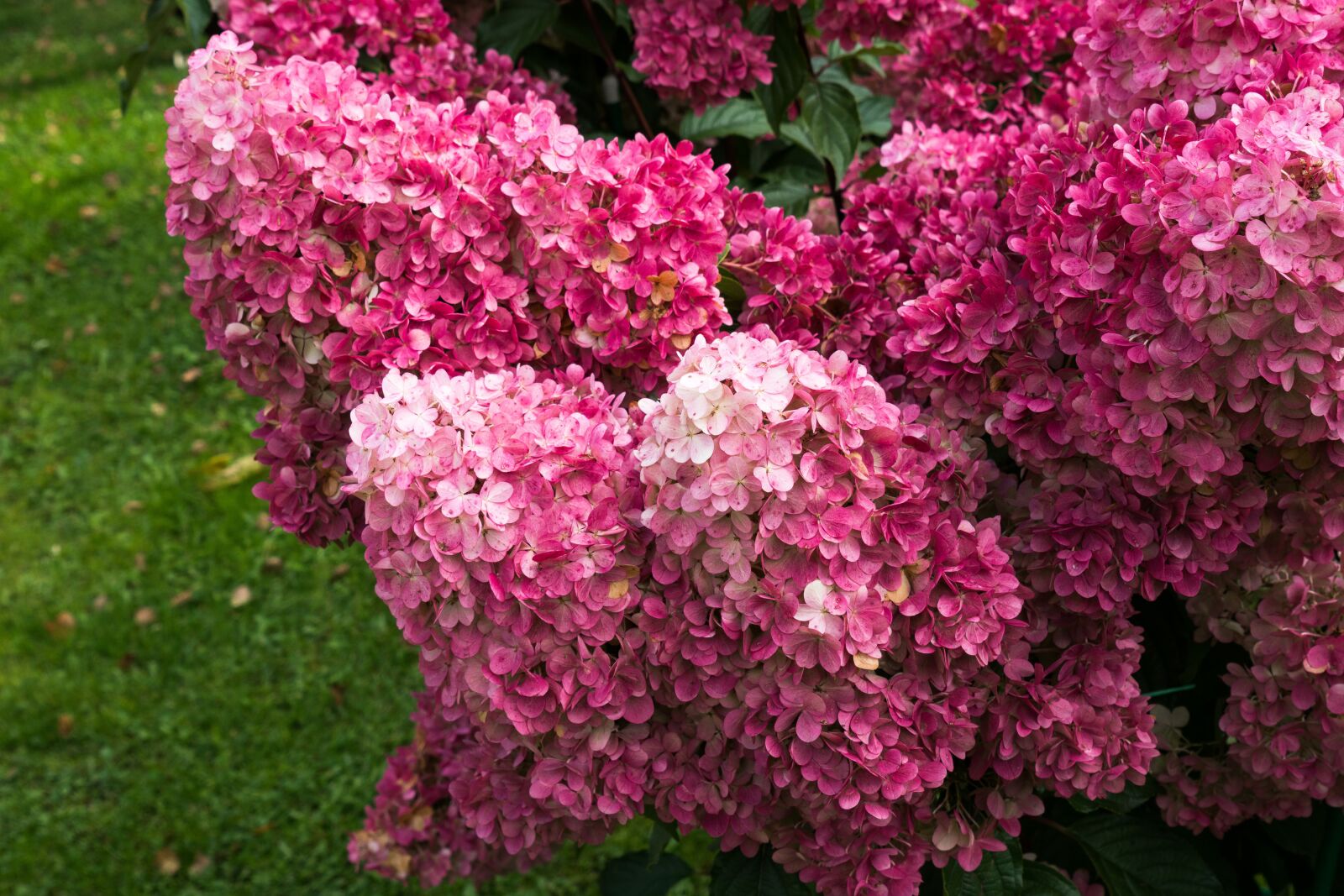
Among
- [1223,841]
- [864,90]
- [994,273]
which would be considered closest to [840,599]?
[994,273]

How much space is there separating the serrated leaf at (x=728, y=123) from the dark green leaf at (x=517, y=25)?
0.27 meters

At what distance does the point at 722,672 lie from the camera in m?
1.02

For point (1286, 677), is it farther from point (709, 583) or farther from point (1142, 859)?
point (709, 583)

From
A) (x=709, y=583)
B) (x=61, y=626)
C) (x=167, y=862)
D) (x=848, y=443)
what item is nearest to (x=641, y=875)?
(x=709, y=583)

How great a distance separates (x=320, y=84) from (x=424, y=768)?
1.17 meters

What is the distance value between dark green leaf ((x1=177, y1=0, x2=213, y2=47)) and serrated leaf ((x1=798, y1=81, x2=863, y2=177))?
944 millimetres

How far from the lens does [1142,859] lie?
1381 mm

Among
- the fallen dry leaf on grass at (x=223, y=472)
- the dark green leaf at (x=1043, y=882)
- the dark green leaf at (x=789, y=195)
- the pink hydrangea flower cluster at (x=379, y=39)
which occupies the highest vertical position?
the pink hydrangea flower cluster at (x=379, y=39)

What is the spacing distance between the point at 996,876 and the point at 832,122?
3.73ft

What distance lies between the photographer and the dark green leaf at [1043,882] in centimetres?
126

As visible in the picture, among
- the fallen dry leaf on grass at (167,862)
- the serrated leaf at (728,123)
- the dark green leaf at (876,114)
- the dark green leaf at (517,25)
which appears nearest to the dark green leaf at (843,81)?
the dark green leaf at (876,114)

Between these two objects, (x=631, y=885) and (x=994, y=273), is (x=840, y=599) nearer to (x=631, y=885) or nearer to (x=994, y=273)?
(x=994, y=273)

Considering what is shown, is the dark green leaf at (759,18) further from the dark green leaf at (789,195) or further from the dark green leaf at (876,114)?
the dark green leaf at (876,114)

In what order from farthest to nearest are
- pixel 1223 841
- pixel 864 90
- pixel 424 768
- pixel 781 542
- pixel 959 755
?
pixel 864 90 → pixel 424 768 → pixel 1223 841 → pixel 959 755 → pixel 781 542
